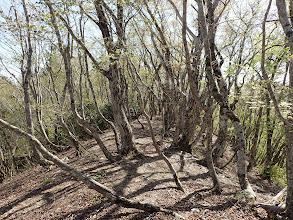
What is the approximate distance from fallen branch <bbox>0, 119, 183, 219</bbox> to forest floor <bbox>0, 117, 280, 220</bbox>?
19 cm

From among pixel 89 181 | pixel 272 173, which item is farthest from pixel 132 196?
pixel 272 173

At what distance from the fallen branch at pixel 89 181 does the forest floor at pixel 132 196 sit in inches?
7.3

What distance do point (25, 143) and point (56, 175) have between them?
870 centimetres

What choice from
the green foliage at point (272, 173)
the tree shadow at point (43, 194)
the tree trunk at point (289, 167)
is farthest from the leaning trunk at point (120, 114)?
the green foliage at point (272, 173)

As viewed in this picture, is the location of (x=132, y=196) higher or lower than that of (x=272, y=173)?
higher

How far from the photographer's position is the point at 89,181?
10.9 ft

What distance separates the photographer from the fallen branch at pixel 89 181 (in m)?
3.10

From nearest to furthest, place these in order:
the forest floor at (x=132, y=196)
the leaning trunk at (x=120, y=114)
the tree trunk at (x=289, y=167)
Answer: the tree trunk at (x=289, y=167) → the forest floor at (x=132, y=196) → the leaning trunk at (x=120, y=114)

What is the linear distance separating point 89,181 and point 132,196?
1.63 m

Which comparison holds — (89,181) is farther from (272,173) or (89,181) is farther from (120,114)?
(272,173)

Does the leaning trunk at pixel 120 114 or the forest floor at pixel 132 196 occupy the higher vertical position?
the leaning trunk at pixel 120 114

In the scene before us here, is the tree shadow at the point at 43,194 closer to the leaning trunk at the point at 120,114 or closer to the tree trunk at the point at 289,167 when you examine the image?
the leaning trunk at the point at 120,114

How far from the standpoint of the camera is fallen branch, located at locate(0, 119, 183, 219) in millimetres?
3105

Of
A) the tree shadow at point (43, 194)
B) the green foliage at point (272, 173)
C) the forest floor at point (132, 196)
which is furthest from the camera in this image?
the green foliage at point (272, 173)
